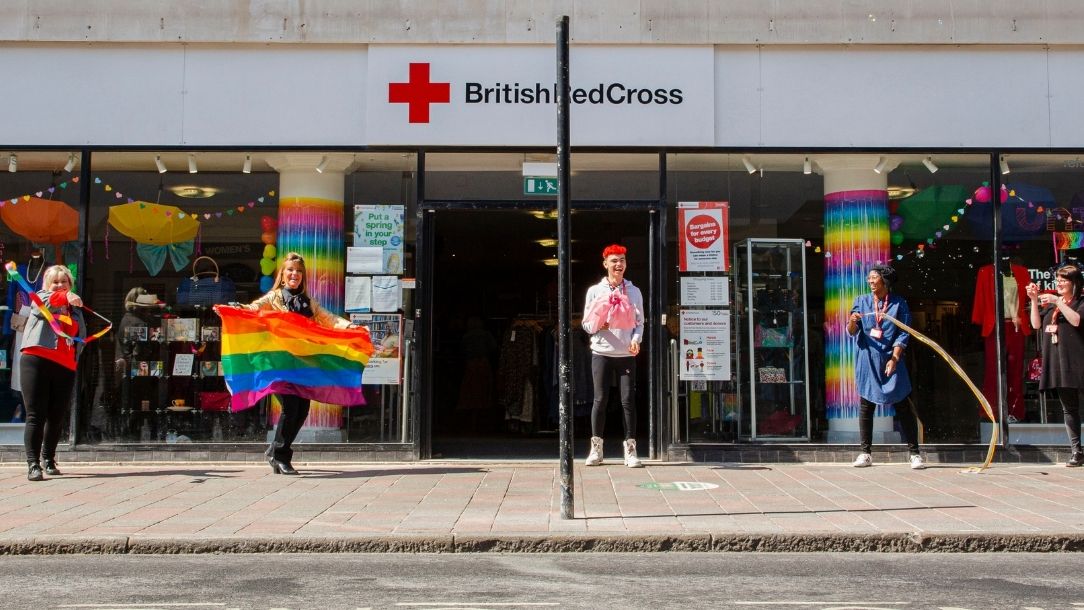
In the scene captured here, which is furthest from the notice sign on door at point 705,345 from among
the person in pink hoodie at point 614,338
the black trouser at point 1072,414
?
the black trouser at point 1072,414

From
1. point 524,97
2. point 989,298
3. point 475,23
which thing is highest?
point 475,23

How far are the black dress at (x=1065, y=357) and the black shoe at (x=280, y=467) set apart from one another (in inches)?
285

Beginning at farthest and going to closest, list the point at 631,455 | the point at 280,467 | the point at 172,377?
the point at 172,377 → the point at 631,455 → the point at 280,467

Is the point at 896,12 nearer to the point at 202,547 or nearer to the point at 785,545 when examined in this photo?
the point at 785,545

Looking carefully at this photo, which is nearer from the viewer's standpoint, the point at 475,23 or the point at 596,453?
the point at 596,453

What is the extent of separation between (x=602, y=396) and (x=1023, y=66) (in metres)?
5.45

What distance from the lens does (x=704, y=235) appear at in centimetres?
1104

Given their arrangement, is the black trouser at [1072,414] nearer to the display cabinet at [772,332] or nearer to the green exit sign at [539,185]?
the display cabinet at [772,332]

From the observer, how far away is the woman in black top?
1031cm

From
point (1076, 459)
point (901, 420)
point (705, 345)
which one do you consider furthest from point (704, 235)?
point (1076, 459)

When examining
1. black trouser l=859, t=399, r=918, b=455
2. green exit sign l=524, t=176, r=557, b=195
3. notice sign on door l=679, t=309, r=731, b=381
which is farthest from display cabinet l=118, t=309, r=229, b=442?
black trouser l=859, t=399, r=918, b=455

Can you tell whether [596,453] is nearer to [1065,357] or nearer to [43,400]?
[1065,357]

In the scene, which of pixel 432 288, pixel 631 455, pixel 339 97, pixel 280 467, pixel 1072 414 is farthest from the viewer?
pixel 432 288

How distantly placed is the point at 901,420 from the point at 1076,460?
1.65m
